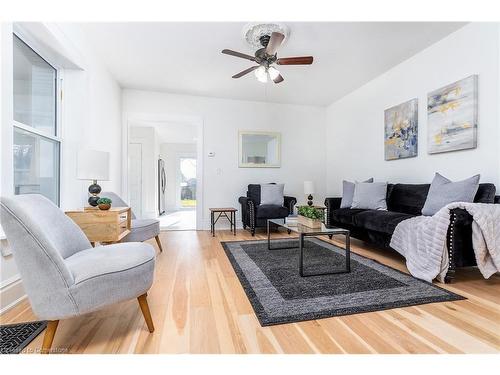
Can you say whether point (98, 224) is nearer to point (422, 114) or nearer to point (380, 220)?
point (380, 220)

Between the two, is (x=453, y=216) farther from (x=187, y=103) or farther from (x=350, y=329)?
(x=187, y=103)

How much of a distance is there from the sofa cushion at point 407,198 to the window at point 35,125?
13.2ft

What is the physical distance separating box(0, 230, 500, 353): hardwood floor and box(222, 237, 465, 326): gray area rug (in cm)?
7

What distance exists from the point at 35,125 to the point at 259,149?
365cm

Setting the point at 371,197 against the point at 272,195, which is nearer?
the point at 371,197

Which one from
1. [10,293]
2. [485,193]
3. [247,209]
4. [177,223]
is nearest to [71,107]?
[10,293]

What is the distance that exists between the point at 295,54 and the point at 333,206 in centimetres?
224

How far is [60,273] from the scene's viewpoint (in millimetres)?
1216

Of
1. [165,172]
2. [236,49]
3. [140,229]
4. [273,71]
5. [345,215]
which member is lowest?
[140,229]

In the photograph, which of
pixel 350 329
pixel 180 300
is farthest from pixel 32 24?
pixel 350 329

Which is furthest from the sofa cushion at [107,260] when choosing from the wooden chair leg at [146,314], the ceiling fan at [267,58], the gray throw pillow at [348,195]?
the gray throw pillow at [348,195]

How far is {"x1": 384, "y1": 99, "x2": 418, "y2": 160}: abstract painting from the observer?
3465mm

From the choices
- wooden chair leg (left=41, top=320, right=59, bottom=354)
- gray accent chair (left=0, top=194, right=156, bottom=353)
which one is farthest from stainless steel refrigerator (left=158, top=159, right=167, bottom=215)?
wooden chair leg (left=41, top=320, right=59, bottom=354)
